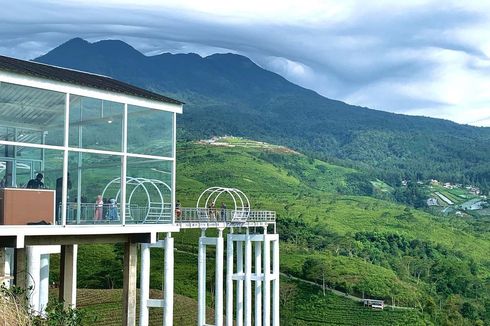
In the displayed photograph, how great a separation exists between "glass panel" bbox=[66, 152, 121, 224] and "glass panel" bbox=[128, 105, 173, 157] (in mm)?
661

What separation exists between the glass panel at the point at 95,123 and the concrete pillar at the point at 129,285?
9.27 ft

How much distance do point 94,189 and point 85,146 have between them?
36.3 inches

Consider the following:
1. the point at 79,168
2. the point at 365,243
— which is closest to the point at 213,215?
the point at 79,168

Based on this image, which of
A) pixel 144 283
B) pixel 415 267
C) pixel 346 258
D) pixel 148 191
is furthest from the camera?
pixel 415 267

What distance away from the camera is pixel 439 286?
63.1 m

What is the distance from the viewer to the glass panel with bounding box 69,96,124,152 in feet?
46.2

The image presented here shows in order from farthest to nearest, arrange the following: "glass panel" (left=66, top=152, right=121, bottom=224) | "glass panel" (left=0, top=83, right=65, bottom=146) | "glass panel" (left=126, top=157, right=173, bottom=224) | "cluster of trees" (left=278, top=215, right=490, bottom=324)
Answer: "cluster of trees" (left=278, top=215, right=490, bottom=324), "glass panel" (left=126, top=157, right=173, bottom=224), "glass panel" (left=66, top=152, right=121, bottom=224), "glass panel" (left=0, top=83, right=65, bottom=146)

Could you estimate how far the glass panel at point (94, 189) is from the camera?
13891 millimetres

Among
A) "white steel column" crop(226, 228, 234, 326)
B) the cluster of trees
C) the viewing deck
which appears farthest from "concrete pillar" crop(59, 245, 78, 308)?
the cluster of trees

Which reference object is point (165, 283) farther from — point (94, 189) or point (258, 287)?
point (258, 287)

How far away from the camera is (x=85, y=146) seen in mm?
14227

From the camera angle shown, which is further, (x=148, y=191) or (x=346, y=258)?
(x=346, y=258)

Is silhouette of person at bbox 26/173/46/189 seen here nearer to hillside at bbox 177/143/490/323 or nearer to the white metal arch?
the white metal arch

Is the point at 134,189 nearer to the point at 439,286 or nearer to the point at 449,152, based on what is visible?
the point at 439,286
